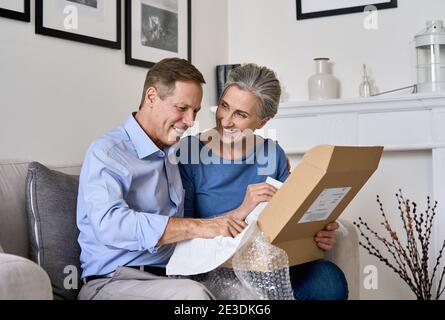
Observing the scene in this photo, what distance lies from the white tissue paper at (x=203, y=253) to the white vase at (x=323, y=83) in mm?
1699

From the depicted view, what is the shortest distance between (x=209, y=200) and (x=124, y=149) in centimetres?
40

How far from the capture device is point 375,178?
10.7 feet

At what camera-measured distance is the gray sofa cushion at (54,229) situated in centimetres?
177

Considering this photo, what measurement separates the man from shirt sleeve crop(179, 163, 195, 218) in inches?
3.4

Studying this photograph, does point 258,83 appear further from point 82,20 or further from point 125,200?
point 82,20

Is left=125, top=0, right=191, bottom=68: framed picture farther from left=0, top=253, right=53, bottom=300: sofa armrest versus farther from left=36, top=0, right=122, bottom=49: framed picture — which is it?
left=0, top=253, right=53, bottom=300: sofa armrest

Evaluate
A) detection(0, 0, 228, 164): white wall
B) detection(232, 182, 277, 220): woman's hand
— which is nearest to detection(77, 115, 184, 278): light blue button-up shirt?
detection(232, 182, 277, 220): woman's hand

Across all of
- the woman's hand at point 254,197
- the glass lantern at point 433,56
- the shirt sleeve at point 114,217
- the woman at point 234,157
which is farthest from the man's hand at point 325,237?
the glass lantern at point 433,56

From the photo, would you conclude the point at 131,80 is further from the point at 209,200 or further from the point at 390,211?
the point at 390,211

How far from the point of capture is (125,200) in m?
1.78

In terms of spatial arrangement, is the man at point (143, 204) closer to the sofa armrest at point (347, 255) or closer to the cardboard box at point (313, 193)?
the cardboard box at point (313, 193)

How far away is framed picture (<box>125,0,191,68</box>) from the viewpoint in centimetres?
288

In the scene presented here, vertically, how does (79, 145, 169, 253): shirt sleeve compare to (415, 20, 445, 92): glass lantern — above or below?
below

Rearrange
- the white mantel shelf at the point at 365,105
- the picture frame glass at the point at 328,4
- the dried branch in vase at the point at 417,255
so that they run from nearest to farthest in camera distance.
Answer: the dried branch in vase at the point at 417,255, the white mantel shelf at the point at 365,105, the picture frame glass at the point at 328,4
